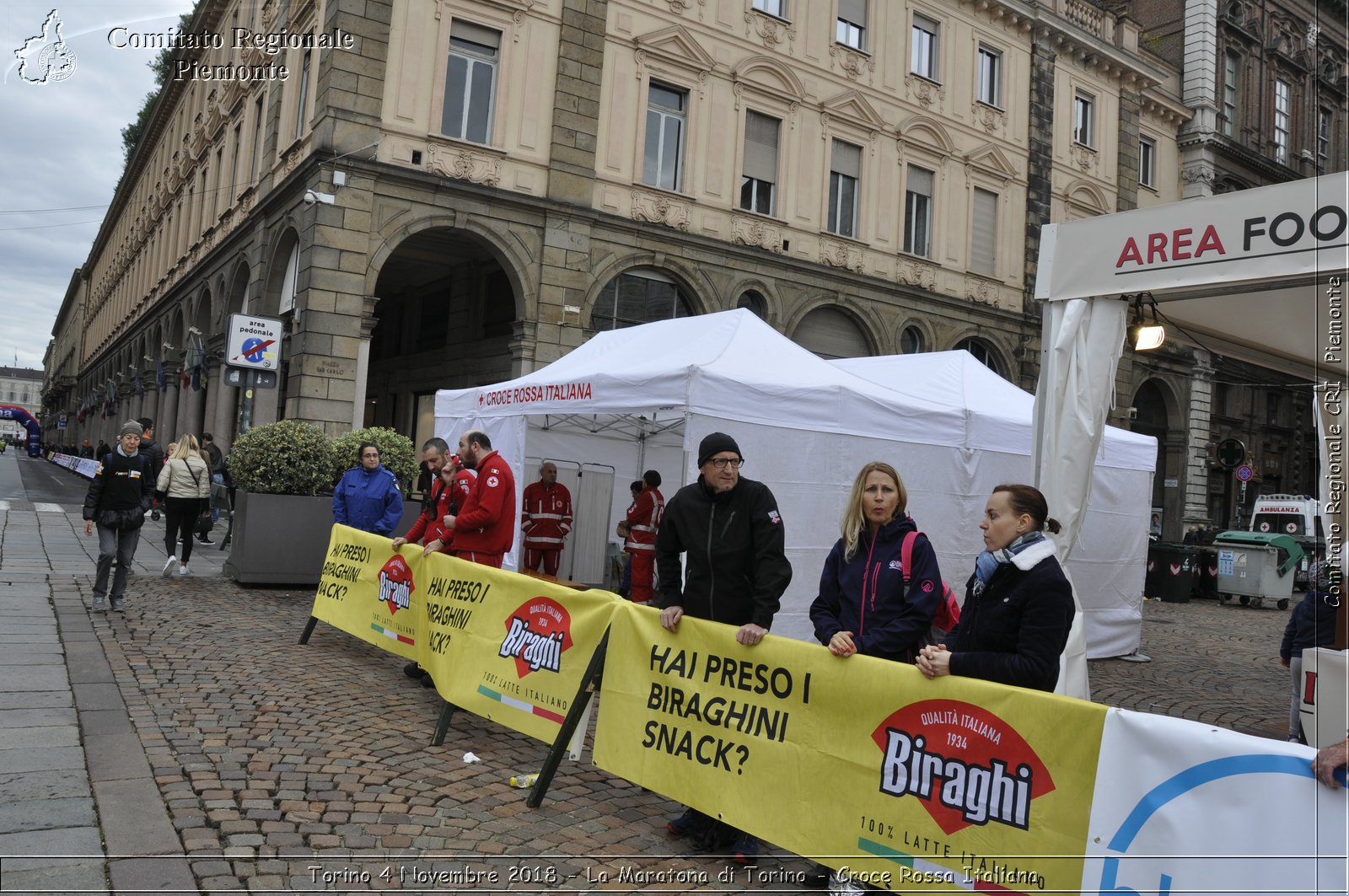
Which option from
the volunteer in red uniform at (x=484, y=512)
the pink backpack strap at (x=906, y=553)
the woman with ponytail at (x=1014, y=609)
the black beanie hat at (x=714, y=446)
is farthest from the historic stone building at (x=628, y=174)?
the woman with ponytail at (x=1014, y=609)

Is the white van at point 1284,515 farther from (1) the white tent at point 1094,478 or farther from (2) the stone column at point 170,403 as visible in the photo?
(2) the stone column at point 170,403

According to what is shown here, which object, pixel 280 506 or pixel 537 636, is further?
pixel 280 506

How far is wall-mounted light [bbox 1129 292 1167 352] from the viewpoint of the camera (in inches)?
266

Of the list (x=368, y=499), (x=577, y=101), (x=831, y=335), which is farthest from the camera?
(x=831, y=335)

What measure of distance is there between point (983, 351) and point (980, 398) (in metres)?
15.9

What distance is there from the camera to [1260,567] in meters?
18.7

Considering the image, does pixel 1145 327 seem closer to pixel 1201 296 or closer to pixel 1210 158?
pixel 1201 296

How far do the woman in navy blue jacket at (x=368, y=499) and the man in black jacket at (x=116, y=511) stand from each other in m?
Result: 1.83

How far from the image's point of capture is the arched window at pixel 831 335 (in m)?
22.4

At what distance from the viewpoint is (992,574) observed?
363 centimetres

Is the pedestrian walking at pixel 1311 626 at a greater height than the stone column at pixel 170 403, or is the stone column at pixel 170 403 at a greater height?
the stone column at pixel 170 403

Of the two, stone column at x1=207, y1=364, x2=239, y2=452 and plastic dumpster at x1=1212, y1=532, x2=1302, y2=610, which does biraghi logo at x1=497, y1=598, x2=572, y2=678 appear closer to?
plastic dumpster at x1=1212, y1=532, x2=1302, y2=610

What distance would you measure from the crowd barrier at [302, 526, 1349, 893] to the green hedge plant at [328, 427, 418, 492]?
725cm

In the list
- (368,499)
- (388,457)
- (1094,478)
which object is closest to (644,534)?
(368,499)
